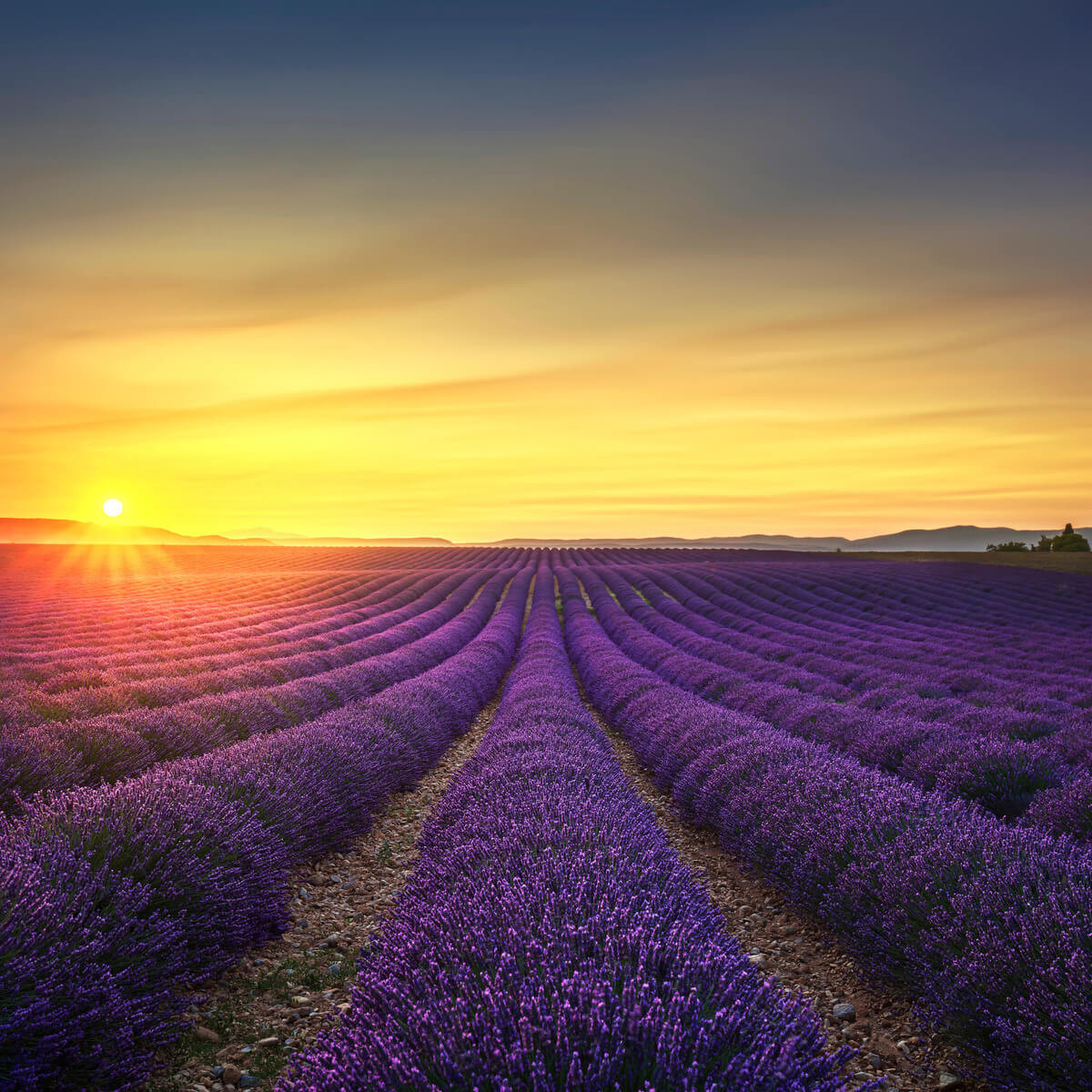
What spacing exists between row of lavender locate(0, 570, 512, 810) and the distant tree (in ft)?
151

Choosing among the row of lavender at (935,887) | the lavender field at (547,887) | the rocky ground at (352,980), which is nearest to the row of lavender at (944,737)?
the lavender field at (547,887)

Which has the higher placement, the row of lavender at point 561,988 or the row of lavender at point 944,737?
the row of lavender at point 561,988

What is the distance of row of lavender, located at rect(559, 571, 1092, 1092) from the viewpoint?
2379mm

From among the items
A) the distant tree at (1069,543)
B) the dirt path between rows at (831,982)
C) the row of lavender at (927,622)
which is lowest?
the dirt path between rows at (831,982)

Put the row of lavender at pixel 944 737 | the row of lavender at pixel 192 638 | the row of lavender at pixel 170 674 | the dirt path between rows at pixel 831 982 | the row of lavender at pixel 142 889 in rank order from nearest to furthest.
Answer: the row of lavender at pixel 142 889 → the dirt path between rows at pixel 831 982 → the row of lavender at pixel 944 737 → the row of lavender at pixel 170 674 → the row of lavender at pixel 192 638

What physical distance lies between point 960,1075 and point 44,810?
4259mm

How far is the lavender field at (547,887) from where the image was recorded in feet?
6.24

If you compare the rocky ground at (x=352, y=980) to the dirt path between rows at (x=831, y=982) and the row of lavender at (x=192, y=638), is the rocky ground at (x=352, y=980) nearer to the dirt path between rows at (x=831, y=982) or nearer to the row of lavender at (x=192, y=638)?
the dirt path between rows at (x=831, y=982)

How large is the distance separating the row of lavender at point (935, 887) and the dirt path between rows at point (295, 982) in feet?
8.10

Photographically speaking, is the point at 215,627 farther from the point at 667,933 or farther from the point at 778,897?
the point at 667,933

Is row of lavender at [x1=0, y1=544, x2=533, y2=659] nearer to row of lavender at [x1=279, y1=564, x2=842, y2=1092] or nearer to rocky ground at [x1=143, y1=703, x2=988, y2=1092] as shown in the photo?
rocky ground at [x1=143, y1=703, x2=988, y2=1092]

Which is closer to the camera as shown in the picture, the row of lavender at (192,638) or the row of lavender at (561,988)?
the row of lavender at (561,988)

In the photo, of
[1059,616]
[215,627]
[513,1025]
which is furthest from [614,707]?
[1059,616]

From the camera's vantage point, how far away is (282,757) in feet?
16.9
